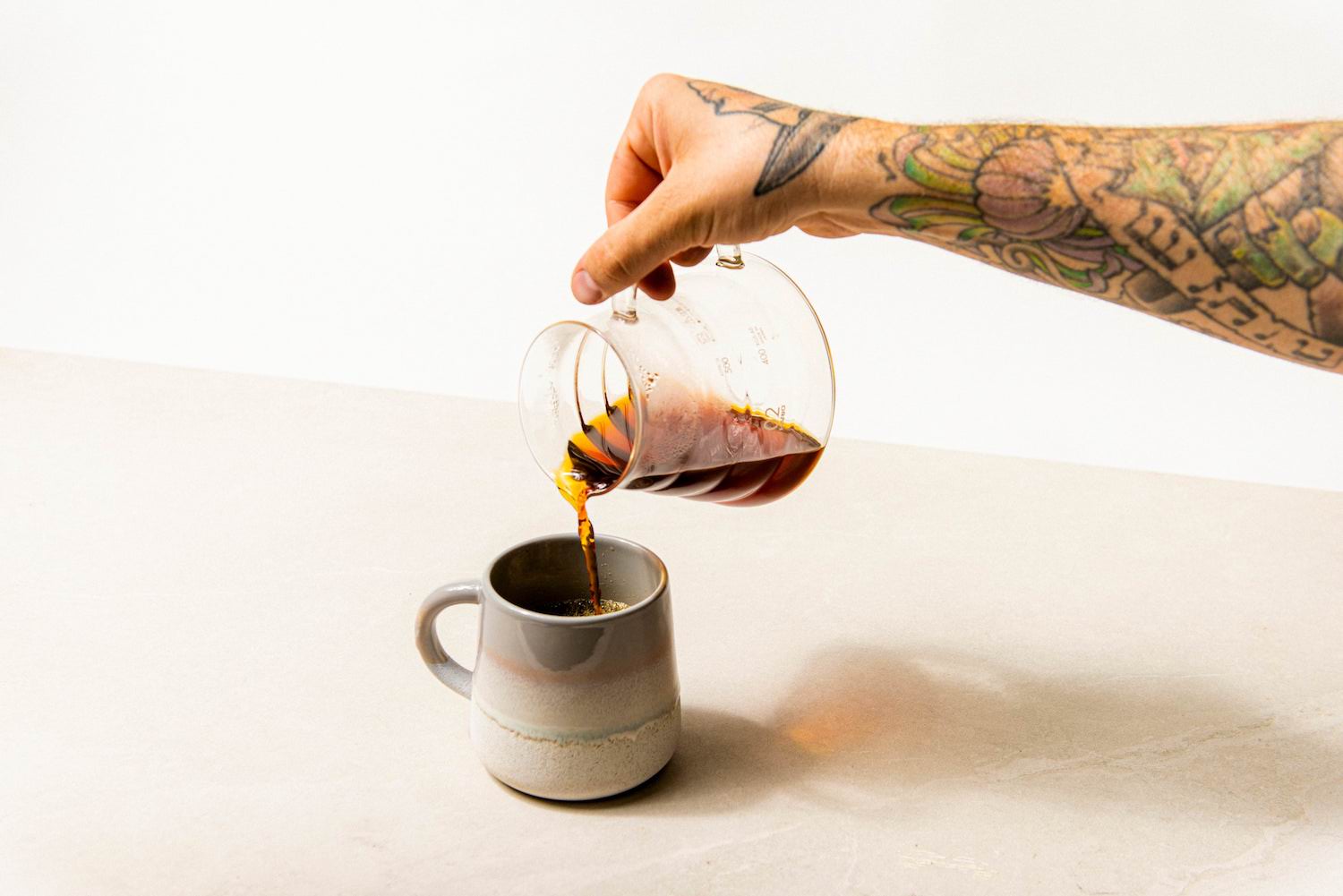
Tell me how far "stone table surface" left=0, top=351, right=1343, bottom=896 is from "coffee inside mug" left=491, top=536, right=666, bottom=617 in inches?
4.3

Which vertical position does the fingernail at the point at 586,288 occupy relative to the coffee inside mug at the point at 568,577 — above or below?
above

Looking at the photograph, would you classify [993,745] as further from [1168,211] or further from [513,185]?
[513,185]

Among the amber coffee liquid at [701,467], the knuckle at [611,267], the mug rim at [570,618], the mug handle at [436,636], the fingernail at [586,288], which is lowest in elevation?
the mug handle at [436,636]

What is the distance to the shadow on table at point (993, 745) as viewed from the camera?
2.94 feet

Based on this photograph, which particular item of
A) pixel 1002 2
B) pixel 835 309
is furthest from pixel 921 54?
pixel 835 309

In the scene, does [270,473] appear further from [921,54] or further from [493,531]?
[921,54]

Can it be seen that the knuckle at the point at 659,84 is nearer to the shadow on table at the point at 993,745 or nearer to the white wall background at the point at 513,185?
the shadow on table at the point at 993,745

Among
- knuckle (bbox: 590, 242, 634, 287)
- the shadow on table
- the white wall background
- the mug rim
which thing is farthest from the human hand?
the white wall background

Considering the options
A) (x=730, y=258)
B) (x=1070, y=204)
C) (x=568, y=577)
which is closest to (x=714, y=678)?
(x=568, y=577)

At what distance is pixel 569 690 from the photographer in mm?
827

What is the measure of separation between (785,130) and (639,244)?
13 centimetres

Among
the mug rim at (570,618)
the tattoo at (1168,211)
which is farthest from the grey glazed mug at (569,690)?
the tattoo at (1168,211)

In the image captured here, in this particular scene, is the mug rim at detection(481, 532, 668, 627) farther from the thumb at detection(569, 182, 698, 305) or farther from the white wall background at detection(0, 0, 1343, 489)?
the white wall background at detection(0, 0, 1343, 489)

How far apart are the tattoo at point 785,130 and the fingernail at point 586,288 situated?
0.41 feet
